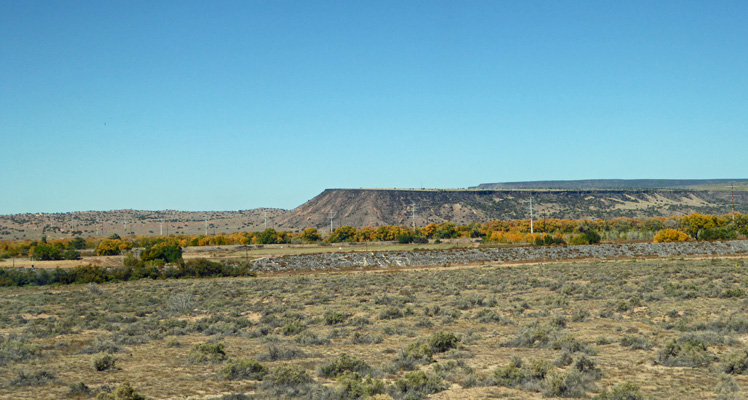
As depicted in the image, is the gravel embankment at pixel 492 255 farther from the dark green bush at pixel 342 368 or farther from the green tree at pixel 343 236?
the dark green bush at pixel 342 368

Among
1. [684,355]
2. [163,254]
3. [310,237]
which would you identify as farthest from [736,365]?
[310,237]

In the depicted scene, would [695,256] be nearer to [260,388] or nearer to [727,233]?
[727,233]

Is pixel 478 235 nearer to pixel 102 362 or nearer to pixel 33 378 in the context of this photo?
pixel 102 362

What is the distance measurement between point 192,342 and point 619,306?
1578cm

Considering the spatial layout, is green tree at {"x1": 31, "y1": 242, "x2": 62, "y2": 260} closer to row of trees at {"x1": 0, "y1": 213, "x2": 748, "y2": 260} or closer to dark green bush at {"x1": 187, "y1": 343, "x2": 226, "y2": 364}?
row of trees at {"x1": 0, "y1": 213, "x2": 748, "y2": 260}

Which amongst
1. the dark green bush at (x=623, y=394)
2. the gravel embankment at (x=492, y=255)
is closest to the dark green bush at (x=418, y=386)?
the dark green bush at (x=623, y=394)

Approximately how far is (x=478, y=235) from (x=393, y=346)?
91308 millimetres

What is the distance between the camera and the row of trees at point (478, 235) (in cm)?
7456

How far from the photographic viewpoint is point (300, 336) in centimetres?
1855

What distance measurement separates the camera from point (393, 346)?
1709 centimetres

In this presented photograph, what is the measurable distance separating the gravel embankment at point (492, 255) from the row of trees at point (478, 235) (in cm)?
1164

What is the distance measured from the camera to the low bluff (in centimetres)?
16100

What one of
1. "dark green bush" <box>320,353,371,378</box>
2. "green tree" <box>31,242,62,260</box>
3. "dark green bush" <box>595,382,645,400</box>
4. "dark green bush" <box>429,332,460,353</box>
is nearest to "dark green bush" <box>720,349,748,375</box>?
"dark green bush" <box>595,382,645,400</box>

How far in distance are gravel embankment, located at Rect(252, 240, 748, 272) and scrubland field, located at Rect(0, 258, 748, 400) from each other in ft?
85.9
